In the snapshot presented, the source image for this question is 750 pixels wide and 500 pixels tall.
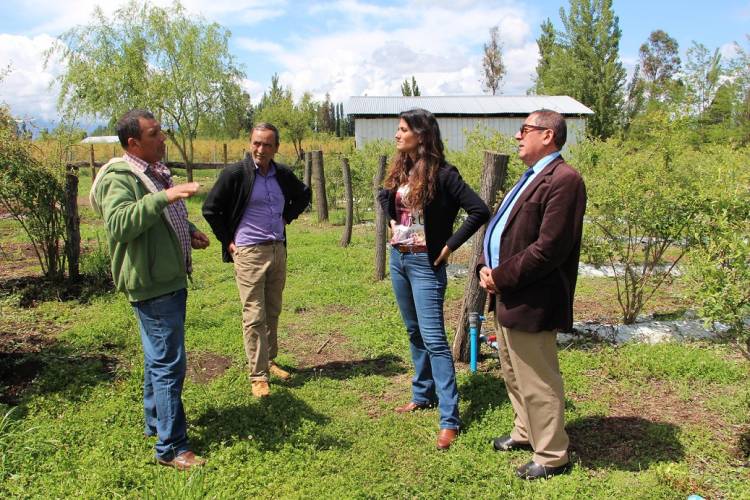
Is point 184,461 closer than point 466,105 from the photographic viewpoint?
Yes

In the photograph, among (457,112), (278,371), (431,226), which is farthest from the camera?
(457,112)

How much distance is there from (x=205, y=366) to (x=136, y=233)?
2.28m

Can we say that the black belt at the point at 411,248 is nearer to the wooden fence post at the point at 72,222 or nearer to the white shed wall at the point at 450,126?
the wooden fence post at the point at 72,222

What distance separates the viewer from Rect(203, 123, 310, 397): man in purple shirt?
4.11 metres

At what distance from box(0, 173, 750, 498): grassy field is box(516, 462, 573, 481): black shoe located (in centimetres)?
7

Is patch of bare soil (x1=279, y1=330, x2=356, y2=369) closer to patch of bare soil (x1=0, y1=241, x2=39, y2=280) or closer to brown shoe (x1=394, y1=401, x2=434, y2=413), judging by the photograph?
brown shoe (x1=394, y1=401, x2=434, y2=413)

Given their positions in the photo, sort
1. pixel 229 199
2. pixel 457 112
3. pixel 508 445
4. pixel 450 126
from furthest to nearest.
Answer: pixel 457 112 < pixel 450 126 < pixel 229 199 < pixel 508 445

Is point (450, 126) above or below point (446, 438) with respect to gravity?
above

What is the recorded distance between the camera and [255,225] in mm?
4195

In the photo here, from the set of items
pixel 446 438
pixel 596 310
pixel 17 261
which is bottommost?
pixel 596 310

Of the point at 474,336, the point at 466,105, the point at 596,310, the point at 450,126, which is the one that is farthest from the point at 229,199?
the point at 466,105

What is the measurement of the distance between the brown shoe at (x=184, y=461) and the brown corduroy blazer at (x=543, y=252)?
75.2 inches

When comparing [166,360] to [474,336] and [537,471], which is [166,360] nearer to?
[537,471]

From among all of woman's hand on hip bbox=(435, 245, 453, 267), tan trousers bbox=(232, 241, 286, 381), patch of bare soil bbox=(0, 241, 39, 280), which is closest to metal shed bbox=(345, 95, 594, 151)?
patch of bare soil bbox=(0, 241, 39, 280)
